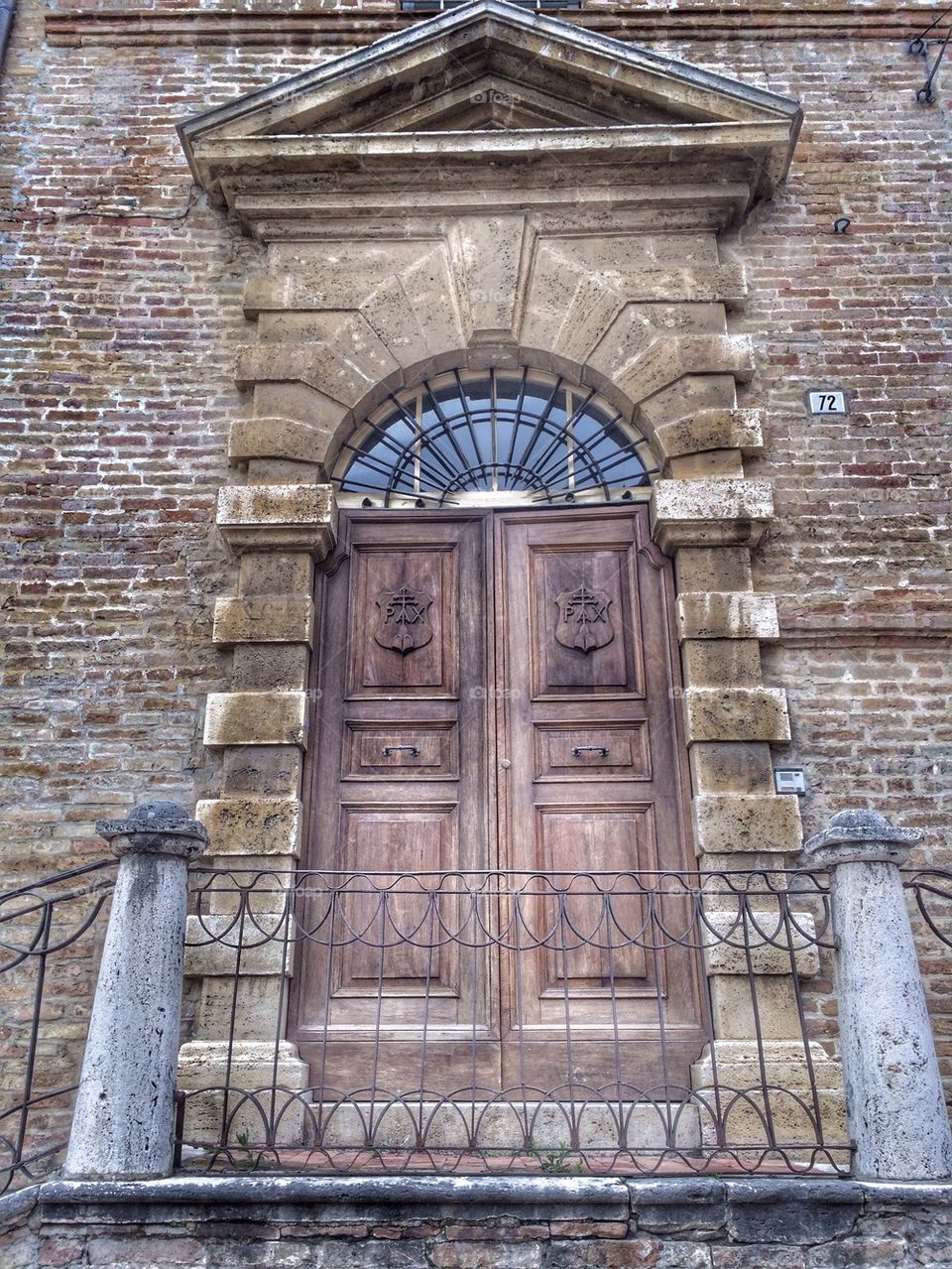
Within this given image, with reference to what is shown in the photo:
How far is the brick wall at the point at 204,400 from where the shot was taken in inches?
223

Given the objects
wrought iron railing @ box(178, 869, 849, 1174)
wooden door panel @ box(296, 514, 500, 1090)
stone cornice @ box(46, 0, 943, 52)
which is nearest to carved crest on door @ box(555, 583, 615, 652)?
wooden door panel @ box(296, 514, 500, 1090)

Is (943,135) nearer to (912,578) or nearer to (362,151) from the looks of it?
(912,578)

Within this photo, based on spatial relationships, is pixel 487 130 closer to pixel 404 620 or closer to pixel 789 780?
pixel 404 620

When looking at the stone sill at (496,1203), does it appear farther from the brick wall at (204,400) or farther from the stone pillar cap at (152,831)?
the brick wall at (204,400)

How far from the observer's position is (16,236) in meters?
6.65

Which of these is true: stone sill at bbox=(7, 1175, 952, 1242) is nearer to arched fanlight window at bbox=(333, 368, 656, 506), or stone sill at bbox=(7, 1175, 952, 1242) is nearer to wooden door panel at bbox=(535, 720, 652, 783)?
wooden door panel at bbox=(535, 720, 652, 783)

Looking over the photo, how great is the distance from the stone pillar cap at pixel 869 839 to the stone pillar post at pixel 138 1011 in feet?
7.81

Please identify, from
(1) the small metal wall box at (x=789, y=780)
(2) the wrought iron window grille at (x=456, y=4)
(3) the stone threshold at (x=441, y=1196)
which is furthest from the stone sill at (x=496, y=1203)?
(2) the wrought iron window grille at (x=456, y=4)

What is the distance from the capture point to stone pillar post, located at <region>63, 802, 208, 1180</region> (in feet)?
12.3

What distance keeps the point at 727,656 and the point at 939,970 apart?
1742 millimetres

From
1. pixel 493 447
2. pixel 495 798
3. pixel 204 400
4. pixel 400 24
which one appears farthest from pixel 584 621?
pixel 400 24

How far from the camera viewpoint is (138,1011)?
391cm

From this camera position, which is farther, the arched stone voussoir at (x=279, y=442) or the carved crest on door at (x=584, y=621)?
the arched stone voussoir at (x=279, y=442)

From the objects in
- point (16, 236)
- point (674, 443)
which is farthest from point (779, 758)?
point (16, 236)
